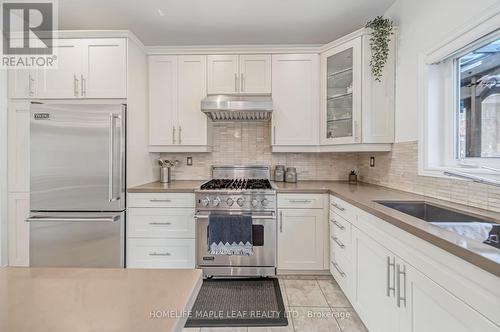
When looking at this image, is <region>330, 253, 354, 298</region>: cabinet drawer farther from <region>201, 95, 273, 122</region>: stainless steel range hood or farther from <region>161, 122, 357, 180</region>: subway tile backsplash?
<region>201, 95, 273, 122</region>: stainless steel range hood

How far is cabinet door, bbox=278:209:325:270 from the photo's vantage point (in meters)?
2.56

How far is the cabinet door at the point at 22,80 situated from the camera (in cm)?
254

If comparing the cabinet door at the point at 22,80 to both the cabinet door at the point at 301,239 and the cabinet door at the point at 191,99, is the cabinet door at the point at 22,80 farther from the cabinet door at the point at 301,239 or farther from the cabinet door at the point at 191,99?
the cabinet door at the point at 301,239

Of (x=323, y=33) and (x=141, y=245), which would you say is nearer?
(x=141, y=245)

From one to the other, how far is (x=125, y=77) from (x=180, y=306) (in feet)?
8.09

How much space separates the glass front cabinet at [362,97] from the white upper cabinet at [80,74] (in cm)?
217

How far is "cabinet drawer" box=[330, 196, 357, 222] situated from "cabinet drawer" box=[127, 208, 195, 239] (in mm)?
1353

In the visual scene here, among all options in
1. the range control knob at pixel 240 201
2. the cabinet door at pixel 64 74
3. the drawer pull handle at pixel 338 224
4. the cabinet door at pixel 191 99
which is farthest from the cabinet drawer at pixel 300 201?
the cabinet door at pixel 64 74

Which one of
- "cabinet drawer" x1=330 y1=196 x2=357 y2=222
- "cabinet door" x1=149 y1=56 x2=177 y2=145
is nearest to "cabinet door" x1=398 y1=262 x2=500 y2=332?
"cabinet drawer" x1=330 y1=196 x2=357 y2=222

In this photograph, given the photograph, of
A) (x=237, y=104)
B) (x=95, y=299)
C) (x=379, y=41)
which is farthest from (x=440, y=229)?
(x=237, y=104)

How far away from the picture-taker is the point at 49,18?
2.48m

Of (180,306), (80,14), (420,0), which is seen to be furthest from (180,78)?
(180,306)

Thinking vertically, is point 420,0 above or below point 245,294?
above

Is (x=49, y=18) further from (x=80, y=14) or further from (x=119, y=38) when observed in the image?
(x=119, y=38)
